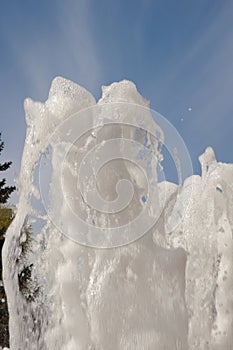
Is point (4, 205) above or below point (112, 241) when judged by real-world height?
above

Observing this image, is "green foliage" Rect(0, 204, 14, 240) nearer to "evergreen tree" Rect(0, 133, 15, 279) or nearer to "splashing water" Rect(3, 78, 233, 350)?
"evergreen tree" Rect(0, 133, 15, 279)

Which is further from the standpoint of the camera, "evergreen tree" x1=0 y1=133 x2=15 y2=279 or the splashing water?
"evergreen tree" x1=0 y1=133 x2=15 y2=279

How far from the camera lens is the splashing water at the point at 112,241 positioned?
305 cm

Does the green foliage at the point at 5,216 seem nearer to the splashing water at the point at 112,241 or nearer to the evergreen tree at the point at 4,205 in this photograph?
the evergreen tree at the point at 4,205

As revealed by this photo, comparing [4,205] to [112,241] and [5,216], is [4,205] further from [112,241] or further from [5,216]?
[112,241]

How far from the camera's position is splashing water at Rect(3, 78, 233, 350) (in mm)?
3053

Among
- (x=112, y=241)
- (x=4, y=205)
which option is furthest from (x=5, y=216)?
(x=112, y=241)

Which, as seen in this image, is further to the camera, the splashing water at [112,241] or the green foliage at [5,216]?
the green foliage at [5,216]

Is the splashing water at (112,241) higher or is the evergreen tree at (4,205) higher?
the evergreen tree at (4,205)

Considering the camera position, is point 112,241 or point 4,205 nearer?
point 112,241

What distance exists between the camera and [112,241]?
3.25 metres

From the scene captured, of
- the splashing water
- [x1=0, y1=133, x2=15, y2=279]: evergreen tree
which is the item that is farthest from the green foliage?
the splashing water

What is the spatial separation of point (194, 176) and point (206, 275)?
6.45ft

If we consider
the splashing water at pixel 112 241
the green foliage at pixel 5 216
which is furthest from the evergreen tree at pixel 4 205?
the splashing water at pixel 112 241
